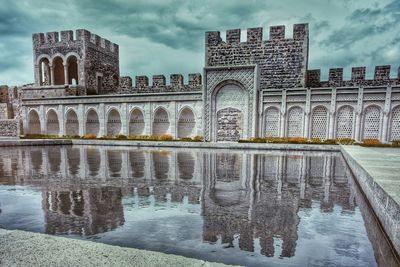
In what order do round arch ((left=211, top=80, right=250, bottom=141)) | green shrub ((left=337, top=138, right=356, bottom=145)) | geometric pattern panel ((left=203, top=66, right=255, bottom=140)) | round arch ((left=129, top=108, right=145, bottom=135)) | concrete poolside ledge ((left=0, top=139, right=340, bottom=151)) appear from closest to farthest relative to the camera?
concrete poolside ledge ((left=0, top=139, right=340, bottom=151))
green shrub ((left=337, top=138, right=356, bottom=145))
geometric pattern panel ((left=203, top=66, right=255, bottom=140))
round arch ((left=211, top=80, right=250, bottom=141))
round arch ((left=129, top=108, right=145, bottom=135))

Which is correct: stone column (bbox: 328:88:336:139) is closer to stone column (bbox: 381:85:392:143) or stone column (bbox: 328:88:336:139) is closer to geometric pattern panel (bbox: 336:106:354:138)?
geometric pattern panel (bbox: 336:106:354:138)

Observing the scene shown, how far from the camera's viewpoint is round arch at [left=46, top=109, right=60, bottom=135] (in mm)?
23875

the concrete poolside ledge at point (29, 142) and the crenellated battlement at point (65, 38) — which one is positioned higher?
the crenellated battlement at point (65, 38)

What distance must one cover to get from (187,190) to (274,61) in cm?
1653

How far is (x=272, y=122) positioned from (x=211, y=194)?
559 inches

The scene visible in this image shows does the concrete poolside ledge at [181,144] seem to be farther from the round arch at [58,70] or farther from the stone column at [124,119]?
the round arch at [58,70]

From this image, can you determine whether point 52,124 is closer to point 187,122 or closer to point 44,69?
point 44,69

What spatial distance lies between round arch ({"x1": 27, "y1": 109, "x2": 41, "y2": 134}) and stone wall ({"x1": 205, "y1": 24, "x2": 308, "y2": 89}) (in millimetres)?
18572

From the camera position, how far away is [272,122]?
17906 mm

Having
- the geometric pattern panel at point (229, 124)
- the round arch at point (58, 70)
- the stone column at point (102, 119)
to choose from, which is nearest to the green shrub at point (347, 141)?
the geometric pattern panel at point (229, 124)

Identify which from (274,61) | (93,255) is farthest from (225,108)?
(93,255)

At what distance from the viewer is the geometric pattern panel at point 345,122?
16250 mm

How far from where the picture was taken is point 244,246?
274cm

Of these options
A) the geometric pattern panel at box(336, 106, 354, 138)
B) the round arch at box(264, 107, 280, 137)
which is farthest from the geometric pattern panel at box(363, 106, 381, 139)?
the round arch at box(264, 107, 280, 137)
